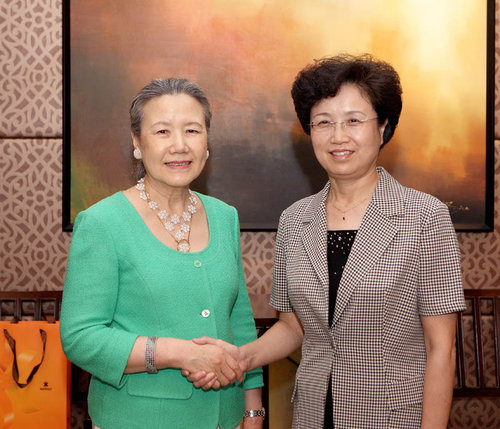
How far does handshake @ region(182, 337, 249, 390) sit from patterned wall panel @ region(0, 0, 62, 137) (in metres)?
2.06

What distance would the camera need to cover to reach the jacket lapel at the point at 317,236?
191 centimetres

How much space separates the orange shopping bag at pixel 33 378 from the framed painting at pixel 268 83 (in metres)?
0.72

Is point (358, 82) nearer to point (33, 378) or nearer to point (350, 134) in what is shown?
point (350, 134)

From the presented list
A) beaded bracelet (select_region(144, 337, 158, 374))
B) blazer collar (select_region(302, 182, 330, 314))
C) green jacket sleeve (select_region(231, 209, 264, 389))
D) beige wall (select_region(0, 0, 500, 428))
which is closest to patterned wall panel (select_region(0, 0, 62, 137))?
beige wall (select_region(0, 0, 500, 428))

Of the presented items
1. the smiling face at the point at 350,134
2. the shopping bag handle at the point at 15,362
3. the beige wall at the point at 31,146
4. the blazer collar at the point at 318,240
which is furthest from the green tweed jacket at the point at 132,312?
the beige wall at the point at 31,146

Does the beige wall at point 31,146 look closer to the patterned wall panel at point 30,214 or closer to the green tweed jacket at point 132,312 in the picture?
the patterned wall panel at point 30,214

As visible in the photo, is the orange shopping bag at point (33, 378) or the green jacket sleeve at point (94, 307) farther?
the orange shopping bag at point (33, 378)

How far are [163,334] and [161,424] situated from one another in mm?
261

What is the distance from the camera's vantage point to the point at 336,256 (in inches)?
76.3

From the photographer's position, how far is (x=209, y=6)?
337cm

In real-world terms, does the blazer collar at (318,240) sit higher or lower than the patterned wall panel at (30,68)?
lower

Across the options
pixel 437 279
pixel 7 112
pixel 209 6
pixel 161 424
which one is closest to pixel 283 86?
pixel 209 6

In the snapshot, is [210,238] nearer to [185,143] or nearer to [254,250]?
[185,143]

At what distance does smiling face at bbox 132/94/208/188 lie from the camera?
1.87m
